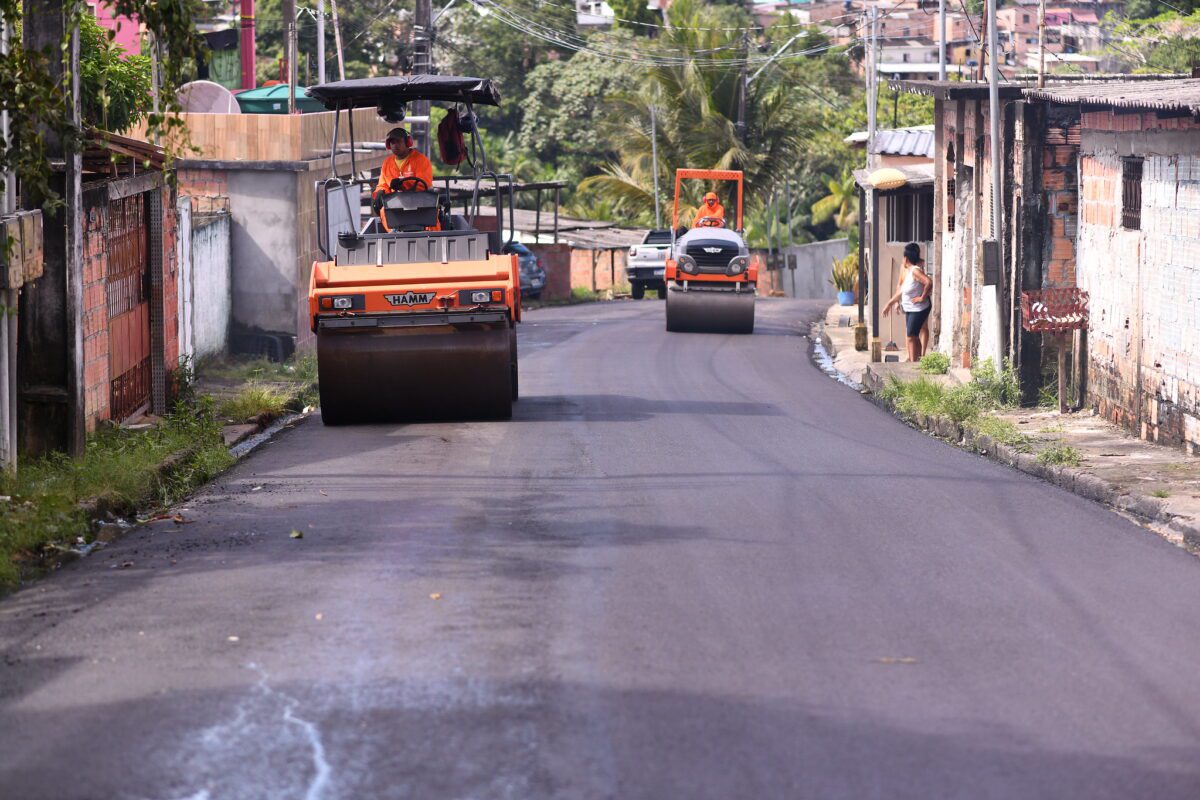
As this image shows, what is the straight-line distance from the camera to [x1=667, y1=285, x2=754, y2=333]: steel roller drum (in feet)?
99.6

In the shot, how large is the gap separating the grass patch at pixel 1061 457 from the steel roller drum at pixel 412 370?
4.80 metres

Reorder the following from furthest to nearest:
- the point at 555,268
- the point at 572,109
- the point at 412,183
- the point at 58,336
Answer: the point at 572,109 → the point at 555,268 → the point at 412,183 → the point at 58,336

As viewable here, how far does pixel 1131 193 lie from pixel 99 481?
10202 mm

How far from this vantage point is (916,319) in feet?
75.8

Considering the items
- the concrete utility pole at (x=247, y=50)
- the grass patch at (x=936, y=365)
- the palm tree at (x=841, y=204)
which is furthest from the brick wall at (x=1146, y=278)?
the palm tree at (x=841, y=204)

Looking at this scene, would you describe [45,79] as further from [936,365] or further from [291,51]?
[291,51]

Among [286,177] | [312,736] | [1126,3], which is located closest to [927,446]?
[312,736]

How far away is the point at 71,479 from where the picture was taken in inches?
438

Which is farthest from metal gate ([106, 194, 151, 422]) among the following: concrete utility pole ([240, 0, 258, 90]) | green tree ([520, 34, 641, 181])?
green tree ([520, 34, 641, 181])

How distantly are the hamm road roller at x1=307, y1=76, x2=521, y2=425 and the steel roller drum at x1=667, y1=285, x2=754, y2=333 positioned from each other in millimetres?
14915

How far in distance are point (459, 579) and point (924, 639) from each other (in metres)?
2.44

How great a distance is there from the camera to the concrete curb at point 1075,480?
1047 cm

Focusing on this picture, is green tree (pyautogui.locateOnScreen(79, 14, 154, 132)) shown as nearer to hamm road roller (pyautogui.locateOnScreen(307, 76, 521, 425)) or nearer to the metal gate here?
the metal gate

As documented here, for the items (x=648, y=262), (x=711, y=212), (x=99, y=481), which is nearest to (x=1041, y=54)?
(x=711, y=212)
